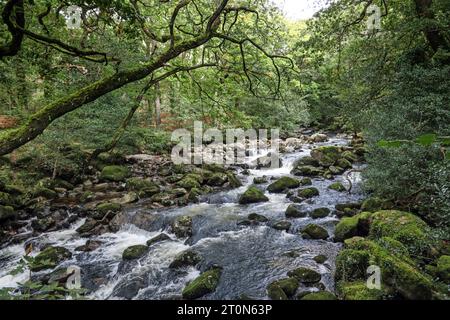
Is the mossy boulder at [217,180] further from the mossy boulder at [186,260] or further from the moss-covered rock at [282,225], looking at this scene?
the mossy boulder at [186,260]

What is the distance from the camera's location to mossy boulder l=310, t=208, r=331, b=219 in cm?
807

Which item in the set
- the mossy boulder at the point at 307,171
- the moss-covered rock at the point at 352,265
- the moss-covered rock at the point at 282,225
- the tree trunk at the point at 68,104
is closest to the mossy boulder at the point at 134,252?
the moss-covered rock at the point at 282,225

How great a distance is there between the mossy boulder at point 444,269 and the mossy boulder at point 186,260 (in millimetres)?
4335

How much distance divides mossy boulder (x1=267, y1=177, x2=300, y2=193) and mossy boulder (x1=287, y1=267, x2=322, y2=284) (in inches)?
205

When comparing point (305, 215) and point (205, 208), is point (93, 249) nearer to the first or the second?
point (205, 208)

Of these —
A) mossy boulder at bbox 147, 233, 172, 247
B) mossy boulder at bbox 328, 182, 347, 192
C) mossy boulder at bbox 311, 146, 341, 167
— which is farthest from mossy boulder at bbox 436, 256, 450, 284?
mossy boulder at bbox 311, 146, 341, 167

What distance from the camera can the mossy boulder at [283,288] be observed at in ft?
16.1

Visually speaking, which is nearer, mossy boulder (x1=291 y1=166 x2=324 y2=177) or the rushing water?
the rushing water

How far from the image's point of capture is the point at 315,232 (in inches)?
274

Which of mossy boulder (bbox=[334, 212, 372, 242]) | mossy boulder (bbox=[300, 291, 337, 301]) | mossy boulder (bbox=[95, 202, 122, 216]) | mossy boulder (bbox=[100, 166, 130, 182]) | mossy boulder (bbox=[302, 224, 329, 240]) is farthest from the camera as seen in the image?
mossy boulder (bbox=[100, 166, 130, 182])

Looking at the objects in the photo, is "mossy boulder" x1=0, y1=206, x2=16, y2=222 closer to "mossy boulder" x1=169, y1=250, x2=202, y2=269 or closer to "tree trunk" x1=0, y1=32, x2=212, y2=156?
"mossy boulder" x1=169, y1=250, x2=202, y2=269
